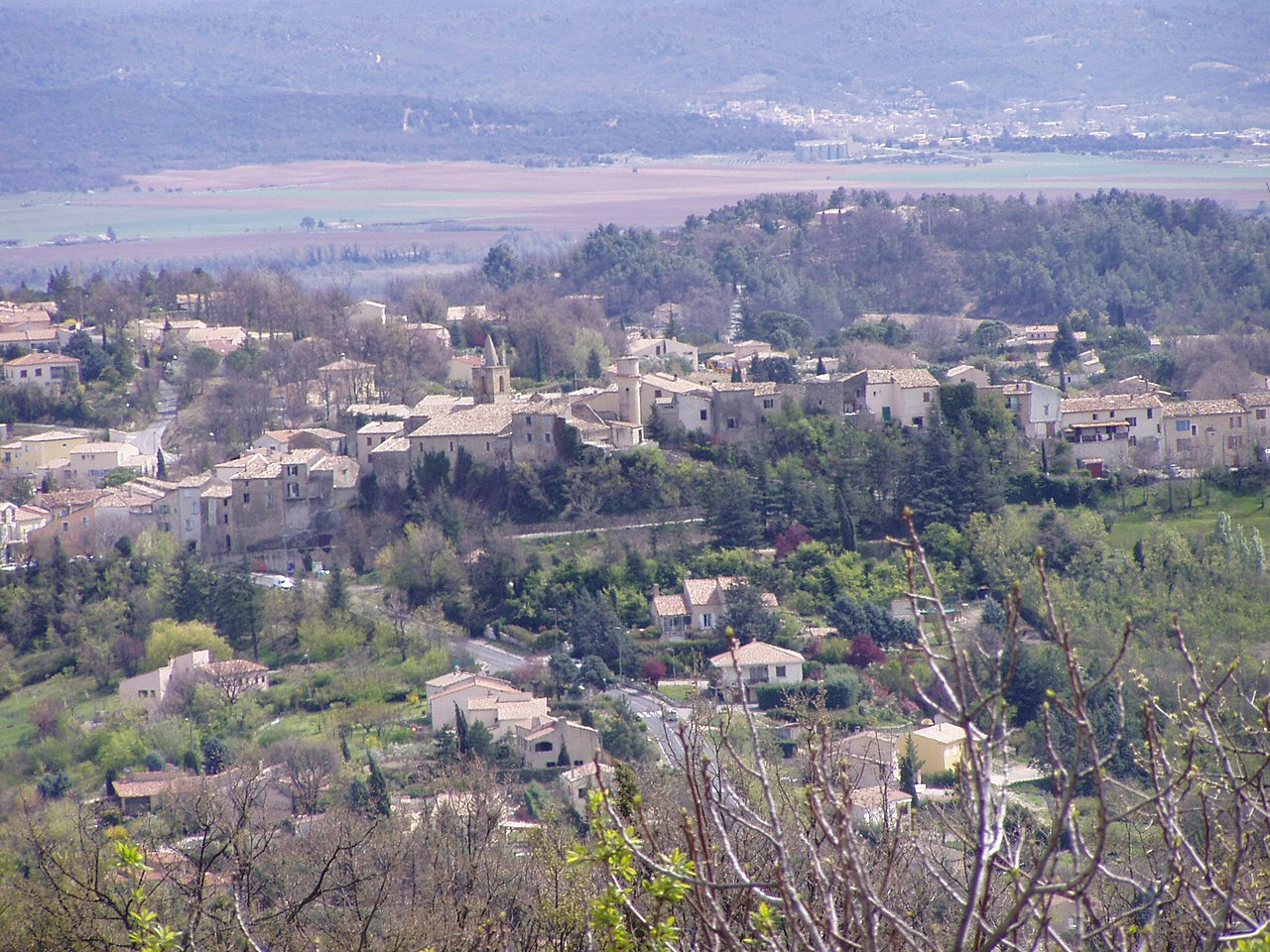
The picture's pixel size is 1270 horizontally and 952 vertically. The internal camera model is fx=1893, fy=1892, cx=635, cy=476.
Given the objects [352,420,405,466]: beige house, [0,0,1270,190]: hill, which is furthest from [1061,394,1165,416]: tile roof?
[0,0,1270,190]: hill

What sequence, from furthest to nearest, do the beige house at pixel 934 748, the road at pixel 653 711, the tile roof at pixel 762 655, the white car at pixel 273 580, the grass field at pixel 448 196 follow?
the grass field at pixel 448 196, the white car at pixel 273 580, the tile roof at pixel 762 655, the road at pixel 653 711, the beige house at pixel 934 748

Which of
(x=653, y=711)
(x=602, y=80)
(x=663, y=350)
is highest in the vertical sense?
(x=602, y=80)

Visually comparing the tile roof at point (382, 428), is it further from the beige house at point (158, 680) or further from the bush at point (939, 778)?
the bush at point (939, 778)

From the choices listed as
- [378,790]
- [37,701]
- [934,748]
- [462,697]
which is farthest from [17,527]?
[934,748]

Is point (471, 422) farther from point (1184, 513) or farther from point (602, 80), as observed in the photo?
point (602, 80)

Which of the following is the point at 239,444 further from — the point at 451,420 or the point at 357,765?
the point at 357,765

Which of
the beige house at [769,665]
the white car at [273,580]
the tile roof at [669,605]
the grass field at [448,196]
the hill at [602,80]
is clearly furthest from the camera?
the hill at [602,80]

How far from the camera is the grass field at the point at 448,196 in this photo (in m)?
72.9

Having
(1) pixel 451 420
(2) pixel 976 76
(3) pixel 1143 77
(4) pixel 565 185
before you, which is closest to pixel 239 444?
(1) pixel 451 420

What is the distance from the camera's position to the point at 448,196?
96.9m

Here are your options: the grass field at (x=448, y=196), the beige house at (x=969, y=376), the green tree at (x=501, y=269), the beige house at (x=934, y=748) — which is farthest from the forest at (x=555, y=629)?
the grass field at (x=448, y=196)

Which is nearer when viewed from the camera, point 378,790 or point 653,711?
point 378,790

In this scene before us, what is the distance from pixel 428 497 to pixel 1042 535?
26.3 ft

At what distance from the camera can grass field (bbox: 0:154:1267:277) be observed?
72938 mm
